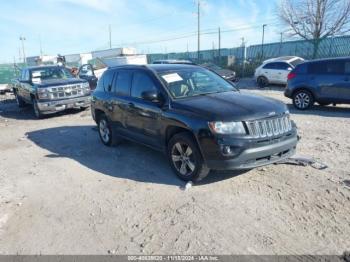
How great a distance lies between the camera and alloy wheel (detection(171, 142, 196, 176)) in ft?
16.2

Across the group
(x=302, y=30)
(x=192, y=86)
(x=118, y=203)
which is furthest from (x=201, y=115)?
(x=302, y=30)

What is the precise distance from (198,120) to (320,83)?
7672mm

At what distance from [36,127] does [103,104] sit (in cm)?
475

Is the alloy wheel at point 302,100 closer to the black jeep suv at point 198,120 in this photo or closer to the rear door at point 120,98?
the black jeep suv at point 198,120

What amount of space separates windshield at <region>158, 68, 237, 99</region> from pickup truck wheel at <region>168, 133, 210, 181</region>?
77cm

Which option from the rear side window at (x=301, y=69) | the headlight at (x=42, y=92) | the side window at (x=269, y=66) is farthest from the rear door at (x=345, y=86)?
the headlight at (x=42, y=92)

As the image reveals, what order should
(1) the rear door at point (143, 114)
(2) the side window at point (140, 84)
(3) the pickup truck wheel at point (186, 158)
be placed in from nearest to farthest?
(3) the pickup truck wheel at point (186, 158), (1) the rear door at point (143, 114), (2) the side window at point (140, 84)

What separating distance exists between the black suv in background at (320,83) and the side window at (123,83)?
702cm

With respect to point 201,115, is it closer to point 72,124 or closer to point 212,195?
point 212,195

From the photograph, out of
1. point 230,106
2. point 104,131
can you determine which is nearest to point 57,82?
point 104,131

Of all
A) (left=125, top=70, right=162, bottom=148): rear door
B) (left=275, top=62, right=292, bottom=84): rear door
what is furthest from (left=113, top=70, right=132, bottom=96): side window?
(left=275, top=62, right=292, bottom=84): rear door

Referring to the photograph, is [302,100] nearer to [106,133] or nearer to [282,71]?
[106,133]

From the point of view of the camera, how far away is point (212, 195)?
15.3 ft

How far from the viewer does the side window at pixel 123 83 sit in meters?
6.42
